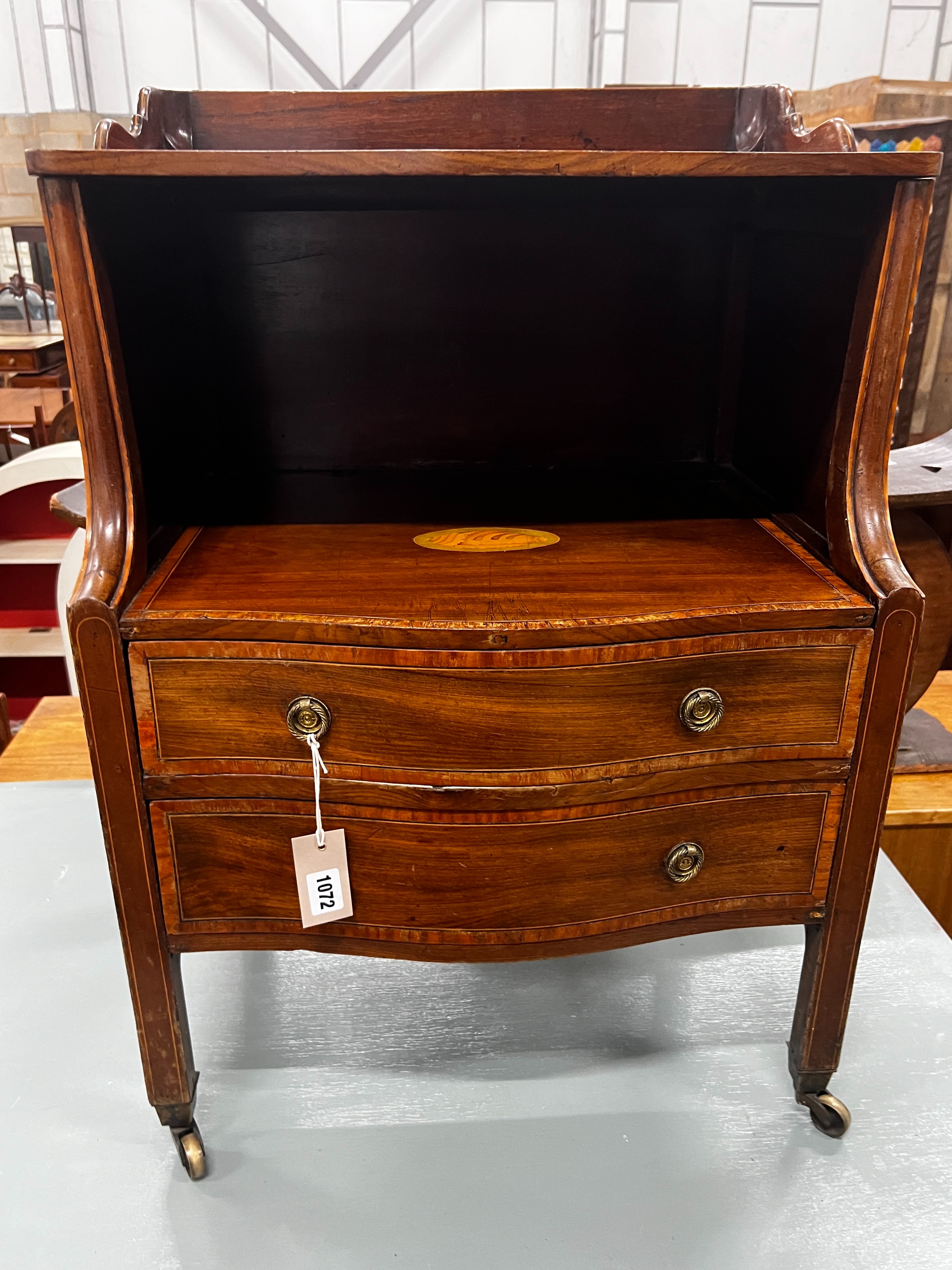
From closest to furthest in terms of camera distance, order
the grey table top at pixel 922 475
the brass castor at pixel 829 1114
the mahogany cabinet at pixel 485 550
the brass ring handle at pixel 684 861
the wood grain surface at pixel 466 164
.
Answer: the wood grain surface at pixel 466 164, the mahogany cabinet at pixel 485 550, the brass ring handle at pixel 684 861, the brass castor at pixel 829 1114, the grey table top at pixel 922 475

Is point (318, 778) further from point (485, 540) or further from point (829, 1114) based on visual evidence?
point (829, 1114)

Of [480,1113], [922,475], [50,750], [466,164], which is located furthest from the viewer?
[50,750]

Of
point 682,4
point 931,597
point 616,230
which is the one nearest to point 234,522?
point 616,230

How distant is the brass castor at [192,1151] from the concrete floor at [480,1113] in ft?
0.06

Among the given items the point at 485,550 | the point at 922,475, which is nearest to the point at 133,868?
the point at 485,550

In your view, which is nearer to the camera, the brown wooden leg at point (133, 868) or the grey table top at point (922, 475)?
the brown wooden leg at point (133, 868)

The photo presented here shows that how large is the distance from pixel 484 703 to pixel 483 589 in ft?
0.38

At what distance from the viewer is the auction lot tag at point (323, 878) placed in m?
0.96

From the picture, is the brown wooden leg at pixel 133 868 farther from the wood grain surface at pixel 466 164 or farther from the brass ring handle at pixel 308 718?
the wood grain surface at pixel 466 164

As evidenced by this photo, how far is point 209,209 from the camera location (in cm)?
120

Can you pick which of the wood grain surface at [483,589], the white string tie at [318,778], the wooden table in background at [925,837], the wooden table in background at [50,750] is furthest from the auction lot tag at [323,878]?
the wooden table in background at [925,837]

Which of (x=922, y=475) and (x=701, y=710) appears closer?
(x=701, y=710)

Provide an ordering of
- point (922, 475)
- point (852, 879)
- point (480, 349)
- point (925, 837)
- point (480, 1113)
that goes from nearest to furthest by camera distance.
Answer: point (852, 879) < point (480, 1113) < point (480, 349) < point (922, 475) < point (925, 837)

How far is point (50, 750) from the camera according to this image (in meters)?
1.86
